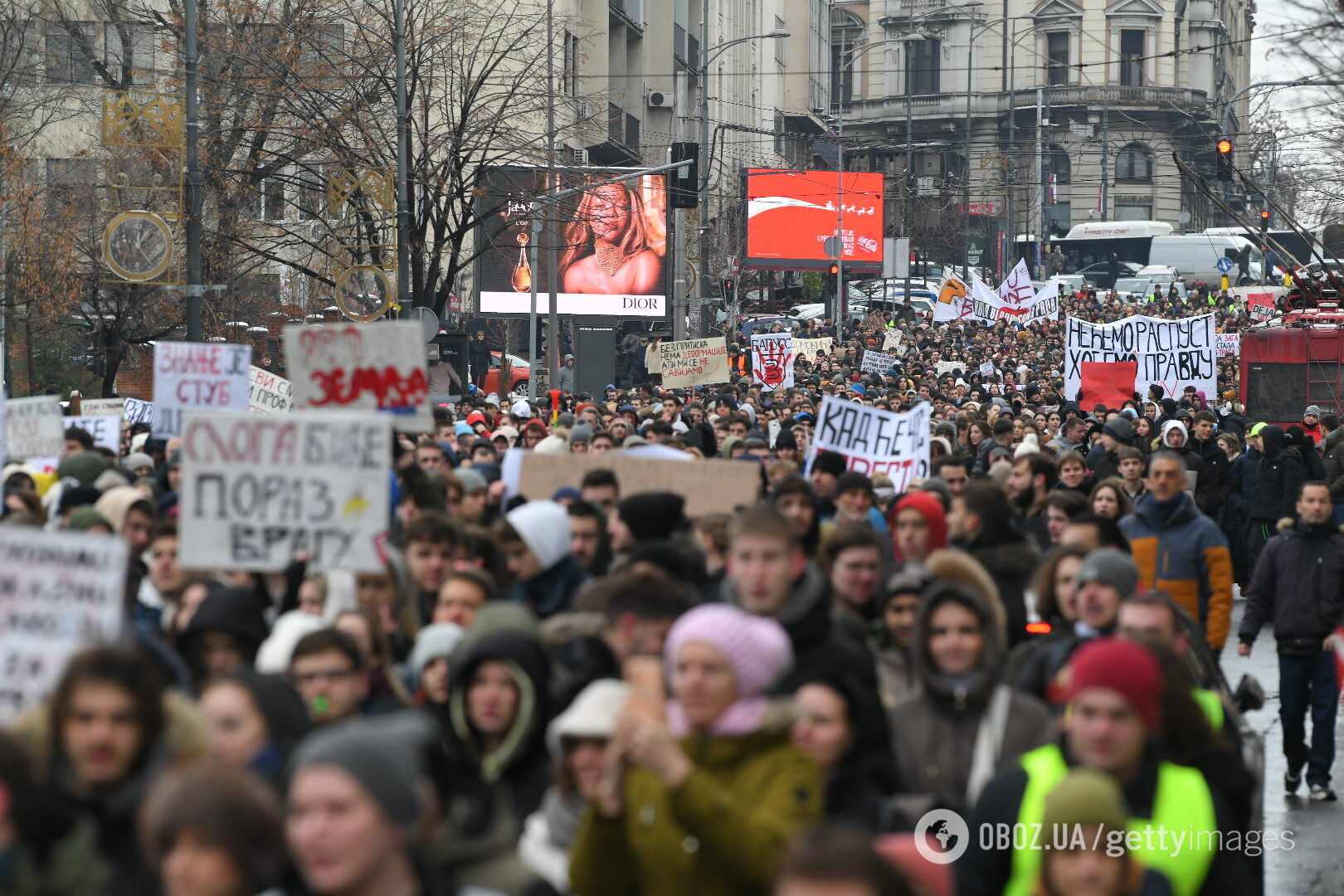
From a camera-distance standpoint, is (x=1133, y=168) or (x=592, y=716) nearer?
(x=592, y=716)

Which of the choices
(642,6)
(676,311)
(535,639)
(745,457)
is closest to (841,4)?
(642,6)

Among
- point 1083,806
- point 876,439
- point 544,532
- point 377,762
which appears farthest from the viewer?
point 876,439

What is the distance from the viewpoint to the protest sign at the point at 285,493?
6.96m

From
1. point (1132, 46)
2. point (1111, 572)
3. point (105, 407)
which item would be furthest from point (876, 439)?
point (1132, 46)

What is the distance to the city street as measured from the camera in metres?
7.64

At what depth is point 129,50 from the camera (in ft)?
97.1

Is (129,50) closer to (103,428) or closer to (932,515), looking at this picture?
(103,428)

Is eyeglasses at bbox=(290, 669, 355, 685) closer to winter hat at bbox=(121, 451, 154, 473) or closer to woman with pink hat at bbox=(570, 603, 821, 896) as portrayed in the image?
woman with pink hat at bbox=(570, 603, 821, 896)

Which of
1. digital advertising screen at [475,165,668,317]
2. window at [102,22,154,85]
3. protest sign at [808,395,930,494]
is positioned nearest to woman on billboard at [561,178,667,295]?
digital advertising screen at [475,165,668,317]

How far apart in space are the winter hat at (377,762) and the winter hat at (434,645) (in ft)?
6.14

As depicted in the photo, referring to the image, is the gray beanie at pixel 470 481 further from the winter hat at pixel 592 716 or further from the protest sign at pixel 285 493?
the winter hat at pixel 592 716

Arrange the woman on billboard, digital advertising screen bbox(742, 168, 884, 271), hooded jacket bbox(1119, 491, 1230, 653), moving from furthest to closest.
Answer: digital advertising screen bbox(742, 168, 884, 271) → the woman on billboard → hooded jacket bbox(1119, 491, 1230, 653)

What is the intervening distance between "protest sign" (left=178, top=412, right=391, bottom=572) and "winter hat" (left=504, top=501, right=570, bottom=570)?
0.67 meters

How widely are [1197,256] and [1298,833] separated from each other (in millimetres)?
66576
